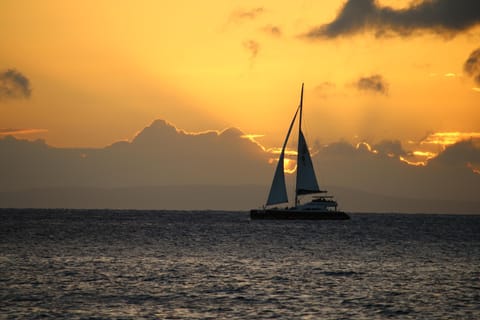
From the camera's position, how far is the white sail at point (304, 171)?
160125mm

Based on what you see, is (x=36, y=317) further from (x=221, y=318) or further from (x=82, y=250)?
(x=82, y=250)

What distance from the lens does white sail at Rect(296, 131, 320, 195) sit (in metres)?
160

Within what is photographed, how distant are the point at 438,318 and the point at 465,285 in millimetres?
14576

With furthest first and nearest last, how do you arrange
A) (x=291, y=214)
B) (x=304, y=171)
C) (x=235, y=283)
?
(x=291, y=214) → (x=304, y=171) → (x=235, y=283)

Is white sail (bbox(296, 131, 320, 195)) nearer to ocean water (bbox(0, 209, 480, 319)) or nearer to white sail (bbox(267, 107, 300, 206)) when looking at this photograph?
white sail (bbox(267, 107, 300, 206))

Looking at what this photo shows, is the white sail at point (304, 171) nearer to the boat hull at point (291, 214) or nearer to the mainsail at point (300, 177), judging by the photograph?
the mainsail at point (300, 177)

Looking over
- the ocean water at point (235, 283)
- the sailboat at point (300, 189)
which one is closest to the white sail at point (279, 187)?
the sailboat at point (300, 189)

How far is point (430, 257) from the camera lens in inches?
3140

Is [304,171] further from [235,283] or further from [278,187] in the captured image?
[235,283]

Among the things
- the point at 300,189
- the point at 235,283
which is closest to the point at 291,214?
the point at 300,189

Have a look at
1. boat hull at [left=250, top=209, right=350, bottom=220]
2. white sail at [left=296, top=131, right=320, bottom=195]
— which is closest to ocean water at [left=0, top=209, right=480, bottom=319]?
white sail at [left=296, top=131, right=320, bottom=195]

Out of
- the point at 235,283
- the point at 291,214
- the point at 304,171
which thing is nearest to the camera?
the point at 235,283

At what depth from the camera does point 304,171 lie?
527ft

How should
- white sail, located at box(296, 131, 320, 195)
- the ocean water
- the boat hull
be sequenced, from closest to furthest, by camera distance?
the ocean water
white sail, located at box(296, 131, 320, 195)
the boat hull
